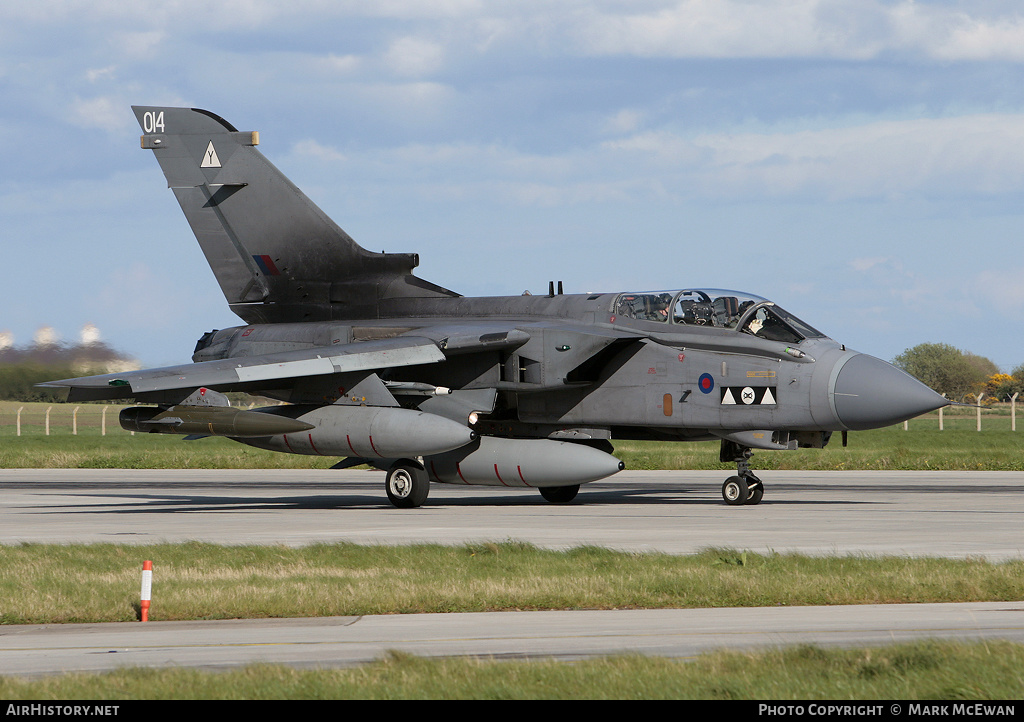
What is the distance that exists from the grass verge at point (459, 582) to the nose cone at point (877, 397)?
636cm

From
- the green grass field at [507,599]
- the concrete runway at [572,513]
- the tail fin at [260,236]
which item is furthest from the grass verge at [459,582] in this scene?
the tail fin at [260,236]

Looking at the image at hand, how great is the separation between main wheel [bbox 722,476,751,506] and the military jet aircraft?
4 centimetres

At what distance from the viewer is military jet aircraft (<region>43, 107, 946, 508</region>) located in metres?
19.2

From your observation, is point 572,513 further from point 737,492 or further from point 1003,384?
point 1003,384

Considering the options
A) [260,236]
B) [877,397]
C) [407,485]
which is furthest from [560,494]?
[260,236]

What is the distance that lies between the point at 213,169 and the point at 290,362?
6880mm

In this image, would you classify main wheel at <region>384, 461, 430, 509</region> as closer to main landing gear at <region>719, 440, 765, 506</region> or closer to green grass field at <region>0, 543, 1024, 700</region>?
main landing gear at <region>719, 440, 765, 506</region>

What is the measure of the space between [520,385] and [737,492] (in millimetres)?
4243

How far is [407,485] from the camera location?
21234 mm

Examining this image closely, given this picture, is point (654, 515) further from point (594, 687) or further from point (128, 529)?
point (594, 687)

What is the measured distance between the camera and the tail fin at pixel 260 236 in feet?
79.1

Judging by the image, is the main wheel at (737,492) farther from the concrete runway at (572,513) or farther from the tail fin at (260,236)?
the tail fin at (260,236)

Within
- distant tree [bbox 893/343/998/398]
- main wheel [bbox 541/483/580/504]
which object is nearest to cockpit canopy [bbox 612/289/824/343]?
main wheel [bbox 541/483/580/504]

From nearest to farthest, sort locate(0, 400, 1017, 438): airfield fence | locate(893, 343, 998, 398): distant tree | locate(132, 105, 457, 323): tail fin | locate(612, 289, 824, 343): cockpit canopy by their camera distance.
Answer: locate(612, 289, 824, 343): cockpit canopy, locate(132, 105, 457, 323): tail fin, locate(0, 400, 1017, 438): airfield fence, locate(893, 343, 998, 398): distant tree
